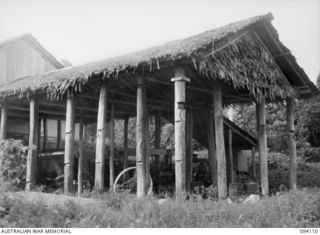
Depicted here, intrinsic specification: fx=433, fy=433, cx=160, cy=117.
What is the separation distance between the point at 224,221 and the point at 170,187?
6660 millimetres

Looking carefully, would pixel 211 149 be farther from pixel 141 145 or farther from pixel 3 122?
pixel 3 122

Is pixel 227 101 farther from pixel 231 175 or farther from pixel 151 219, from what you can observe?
pixel 151 219

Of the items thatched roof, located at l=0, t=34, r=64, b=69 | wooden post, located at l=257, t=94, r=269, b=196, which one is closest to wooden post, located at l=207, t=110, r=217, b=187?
wooden post, located at l=257, t=94, r=269, b=196

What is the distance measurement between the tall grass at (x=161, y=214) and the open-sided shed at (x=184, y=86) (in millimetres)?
1357

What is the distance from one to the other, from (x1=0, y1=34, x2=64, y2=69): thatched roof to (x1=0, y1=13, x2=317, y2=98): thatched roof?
20.7ft

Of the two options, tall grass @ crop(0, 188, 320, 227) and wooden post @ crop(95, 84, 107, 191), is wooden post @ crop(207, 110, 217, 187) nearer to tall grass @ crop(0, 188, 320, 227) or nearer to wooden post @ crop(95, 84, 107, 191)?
wooden post @ crop(95, 84, 107, 191)

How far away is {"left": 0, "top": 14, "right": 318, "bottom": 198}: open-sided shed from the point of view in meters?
9.66

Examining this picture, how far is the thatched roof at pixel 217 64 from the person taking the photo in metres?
9.51

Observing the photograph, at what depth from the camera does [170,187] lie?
1404 cm

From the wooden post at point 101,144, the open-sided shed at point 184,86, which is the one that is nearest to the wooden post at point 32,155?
the open-sided shed at point 184,86

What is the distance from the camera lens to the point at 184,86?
9.69 metres

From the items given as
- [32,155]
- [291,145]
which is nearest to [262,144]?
[291,145]

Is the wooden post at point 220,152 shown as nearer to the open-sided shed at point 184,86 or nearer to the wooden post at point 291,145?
the open-sided shed at point 184,86

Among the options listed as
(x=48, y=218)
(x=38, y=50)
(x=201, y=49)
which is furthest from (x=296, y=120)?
(x=48, y=218)
